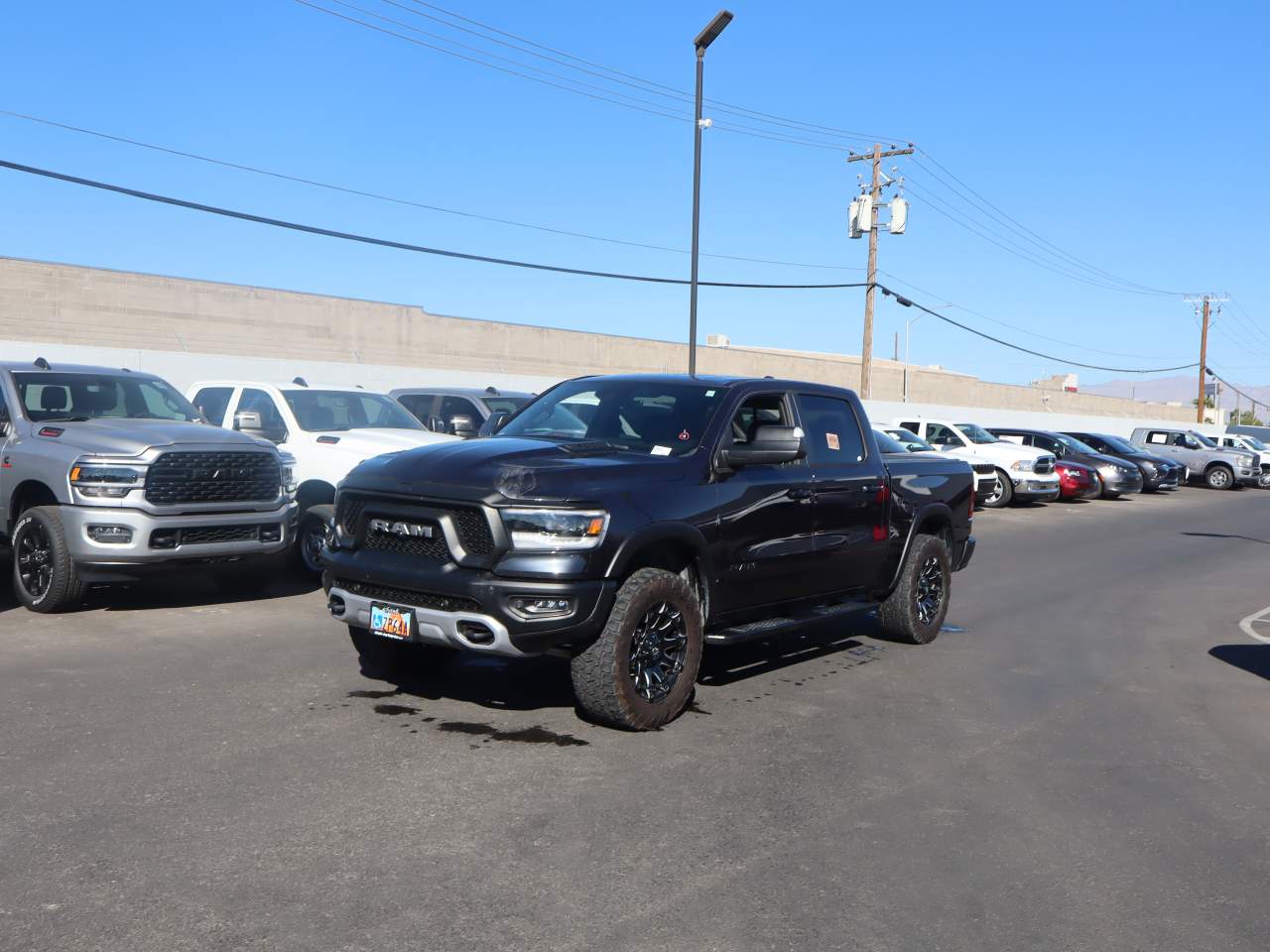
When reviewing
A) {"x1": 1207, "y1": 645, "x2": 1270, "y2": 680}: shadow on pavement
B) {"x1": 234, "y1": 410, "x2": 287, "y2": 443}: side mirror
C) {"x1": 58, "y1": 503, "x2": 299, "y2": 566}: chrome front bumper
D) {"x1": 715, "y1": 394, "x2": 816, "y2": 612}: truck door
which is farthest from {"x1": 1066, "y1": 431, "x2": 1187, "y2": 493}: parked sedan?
{"x1": 58, "y1": 503, "x2": 299, "y2": 566}: chrome front bumper

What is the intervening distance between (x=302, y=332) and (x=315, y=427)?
33.1 m

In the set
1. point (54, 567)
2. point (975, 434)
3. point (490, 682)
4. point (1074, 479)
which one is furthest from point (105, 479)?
point (1074, 479)

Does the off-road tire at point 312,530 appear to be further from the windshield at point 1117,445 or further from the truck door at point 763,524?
the windshield at point 1117,445

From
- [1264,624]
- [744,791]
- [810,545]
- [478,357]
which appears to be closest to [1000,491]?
[1264,624]

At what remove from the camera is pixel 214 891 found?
418 cm

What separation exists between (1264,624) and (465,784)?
872cm

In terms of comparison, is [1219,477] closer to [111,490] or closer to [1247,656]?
[1247,656]

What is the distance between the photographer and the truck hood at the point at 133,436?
954 cm

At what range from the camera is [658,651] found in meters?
6.62

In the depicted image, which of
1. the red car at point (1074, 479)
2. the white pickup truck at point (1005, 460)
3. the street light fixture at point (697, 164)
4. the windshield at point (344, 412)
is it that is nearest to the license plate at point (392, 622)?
the windshield at point (344, 412)

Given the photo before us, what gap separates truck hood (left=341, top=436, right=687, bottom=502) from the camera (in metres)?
6.25

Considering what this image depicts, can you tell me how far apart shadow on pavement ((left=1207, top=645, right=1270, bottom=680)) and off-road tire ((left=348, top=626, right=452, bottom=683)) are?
596 cm

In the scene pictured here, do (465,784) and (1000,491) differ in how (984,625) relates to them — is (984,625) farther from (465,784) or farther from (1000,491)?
(1000,491)

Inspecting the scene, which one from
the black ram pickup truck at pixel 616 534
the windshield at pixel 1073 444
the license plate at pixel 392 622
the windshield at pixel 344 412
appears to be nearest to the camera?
the black ram pickup truck at pixel 616 534
